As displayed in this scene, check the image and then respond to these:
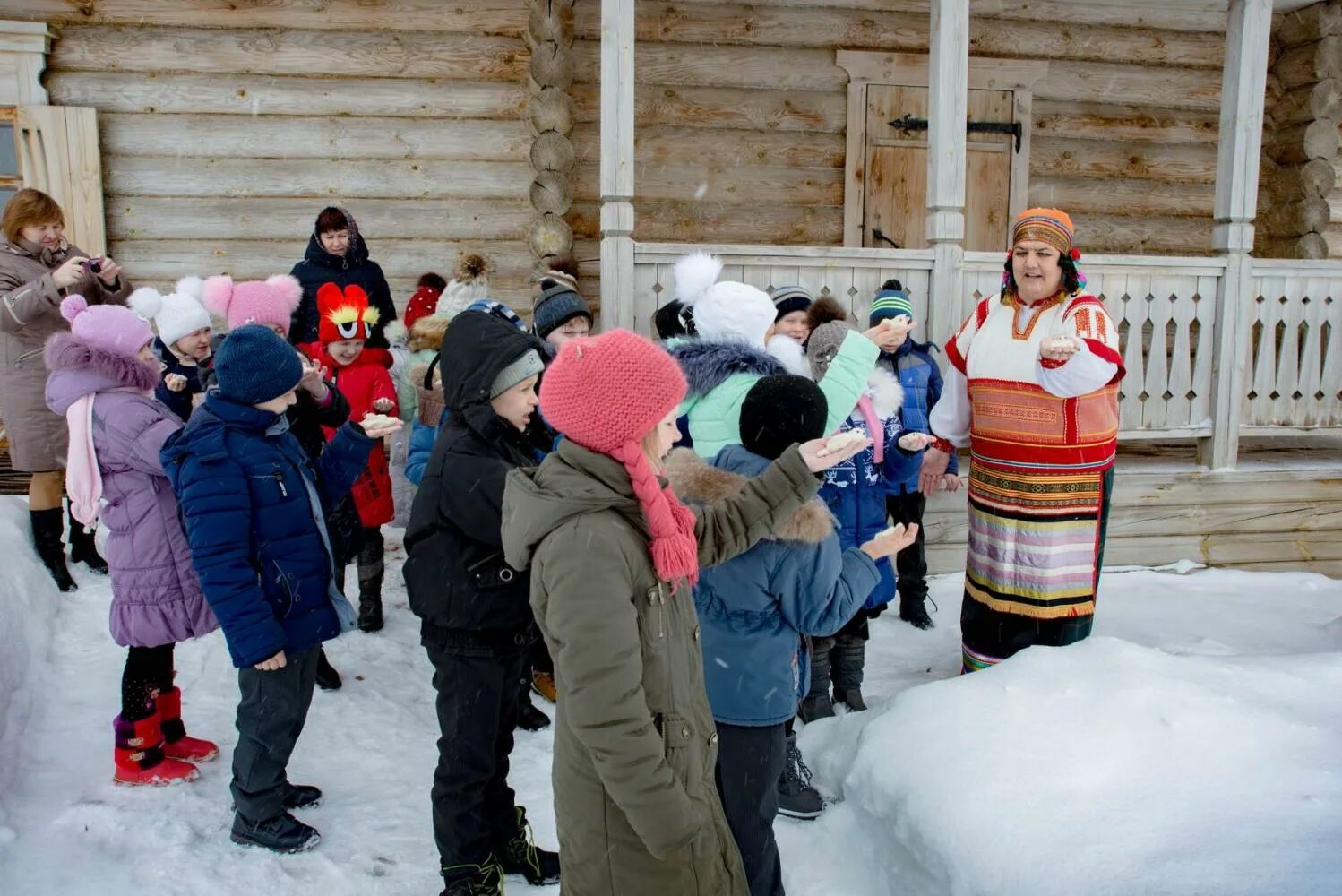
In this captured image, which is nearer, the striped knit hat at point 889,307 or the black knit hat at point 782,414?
the black knit hat at point 782,414

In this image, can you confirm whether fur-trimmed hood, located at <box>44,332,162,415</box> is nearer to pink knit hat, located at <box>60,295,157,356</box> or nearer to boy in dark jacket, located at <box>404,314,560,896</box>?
pink knit hat, located at <box>60,295,157,356</box>

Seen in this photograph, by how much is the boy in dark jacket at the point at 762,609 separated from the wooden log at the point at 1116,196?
246 inches

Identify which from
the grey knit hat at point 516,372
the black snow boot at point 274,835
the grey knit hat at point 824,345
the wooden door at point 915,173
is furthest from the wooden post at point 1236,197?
the black snow boot at point 274,835

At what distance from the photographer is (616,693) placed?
1.80m

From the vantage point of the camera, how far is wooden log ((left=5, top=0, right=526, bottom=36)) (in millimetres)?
A: 6555

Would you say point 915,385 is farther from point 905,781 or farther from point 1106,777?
point 1106,777

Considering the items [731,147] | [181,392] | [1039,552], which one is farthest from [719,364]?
[731,147]

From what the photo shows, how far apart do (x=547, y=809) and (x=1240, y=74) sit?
225 inches

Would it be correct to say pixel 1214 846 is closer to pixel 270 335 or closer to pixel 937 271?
pixel 270 335

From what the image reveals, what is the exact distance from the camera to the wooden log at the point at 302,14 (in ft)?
21.5

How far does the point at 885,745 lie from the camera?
309 centimetres

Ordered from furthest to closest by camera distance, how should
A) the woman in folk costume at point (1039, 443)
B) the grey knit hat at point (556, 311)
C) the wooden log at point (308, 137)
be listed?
the wooden log at point (308, 137) < the grey knit hat at point (556, 311) < the woman in folk costume at point (1039, 443)

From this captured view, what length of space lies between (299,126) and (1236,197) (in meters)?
6.27

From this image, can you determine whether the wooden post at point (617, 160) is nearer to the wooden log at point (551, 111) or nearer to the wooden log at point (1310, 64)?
the wooden log at point (551, 111)
